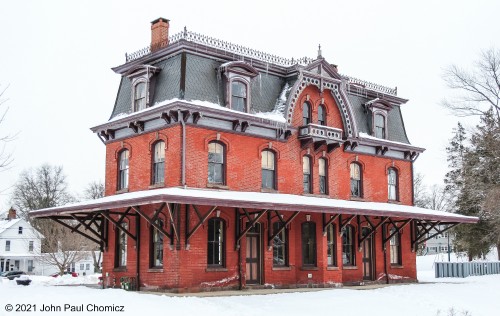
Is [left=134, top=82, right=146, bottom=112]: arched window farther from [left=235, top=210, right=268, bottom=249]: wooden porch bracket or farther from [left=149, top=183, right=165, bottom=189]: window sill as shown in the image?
[left=235, top=210, right=268, bottom=249]: wooden porch bracket

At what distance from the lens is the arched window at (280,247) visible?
24609 mm

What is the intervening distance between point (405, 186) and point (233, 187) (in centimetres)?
1132

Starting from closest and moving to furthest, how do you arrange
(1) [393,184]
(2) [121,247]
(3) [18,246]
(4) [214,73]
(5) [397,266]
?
(4) [214,73] < (2) [121,247] < (5) [397,266] < (1) [393,184] < (3) [18,246]

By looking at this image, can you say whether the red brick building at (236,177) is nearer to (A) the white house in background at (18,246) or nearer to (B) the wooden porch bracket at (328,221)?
(B) the wooden porch bracket at (328,221)

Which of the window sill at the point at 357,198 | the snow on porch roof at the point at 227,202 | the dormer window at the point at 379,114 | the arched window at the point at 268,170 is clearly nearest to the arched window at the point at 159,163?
the snow on porch roof at the point at 227,202

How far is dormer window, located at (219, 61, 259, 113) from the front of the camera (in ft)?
78.4

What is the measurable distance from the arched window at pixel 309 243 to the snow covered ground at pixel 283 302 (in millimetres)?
3076

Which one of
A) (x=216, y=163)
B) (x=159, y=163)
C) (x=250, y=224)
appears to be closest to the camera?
(x=250, y=224)

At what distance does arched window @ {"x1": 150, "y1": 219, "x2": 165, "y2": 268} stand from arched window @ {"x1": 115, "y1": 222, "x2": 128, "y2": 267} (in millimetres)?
2007

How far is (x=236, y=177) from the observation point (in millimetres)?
23625

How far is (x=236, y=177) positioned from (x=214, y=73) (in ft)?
13.6

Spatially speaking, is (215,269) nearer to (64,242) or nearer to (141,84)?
(141,84)

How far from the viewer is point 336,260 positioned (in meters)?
26.0

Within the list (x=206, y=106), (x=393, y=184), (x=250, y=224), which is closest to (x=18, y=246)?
(x=393, y=184)
